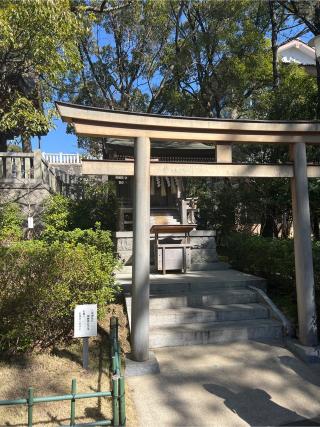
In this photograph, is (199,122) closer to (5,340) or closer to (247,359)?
(247,359)

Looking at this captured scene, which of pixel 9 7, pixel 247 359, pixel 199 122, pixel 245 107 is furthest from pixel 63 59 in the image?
pixel 245 107

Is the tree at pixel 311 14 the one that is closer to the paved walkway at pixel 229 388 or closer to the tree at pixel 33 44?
the tree at pixel 33 44

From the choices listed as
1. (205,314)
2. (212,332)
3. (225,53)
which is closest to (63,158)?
(225,53)

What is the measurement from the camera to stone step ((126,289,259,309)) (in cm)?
657

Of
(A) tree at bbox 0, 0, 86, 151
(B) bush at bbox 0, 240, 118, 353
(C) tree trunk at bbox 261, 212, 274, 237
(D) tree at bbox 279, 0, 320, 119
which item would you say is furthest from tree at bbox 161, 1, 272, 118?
(B) bush at bbox 0, 240, 118, 353

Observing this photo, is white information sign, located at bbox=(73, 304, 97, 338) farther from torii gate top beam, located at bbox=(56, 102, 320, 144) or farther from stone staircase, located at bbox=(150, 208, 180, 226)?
stone staircase, located at bbox=(150, 208, 180, 226)

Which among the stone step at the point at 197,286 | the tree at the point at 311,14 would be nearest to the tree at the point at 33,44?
the stone step at the point at 197,286

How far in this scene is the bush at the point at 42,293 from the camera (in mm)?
4906

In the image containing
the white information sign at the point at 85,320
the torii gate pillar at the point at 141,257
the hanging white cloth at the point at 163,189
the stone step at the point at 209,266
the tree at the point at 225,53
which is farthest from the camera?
the tree at the point at 225,53

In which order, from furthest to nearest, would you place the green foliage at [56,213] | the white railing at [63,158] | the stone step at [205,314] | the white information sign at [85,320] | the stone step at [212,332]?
the white railing at [63,158], the green foliage at [56,213], the stone step at [205,314], the stone step at [212,332], the white information sign at [85,320]

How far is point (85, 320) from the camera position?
15.5 feet

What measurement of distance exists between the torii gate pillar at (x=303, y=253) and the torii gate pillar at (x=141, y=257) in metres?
2.29

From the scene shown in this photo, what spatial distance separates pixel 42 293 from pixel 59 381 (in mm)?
1096

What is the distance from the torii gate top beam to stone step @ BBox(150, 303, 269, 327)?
9.27ft
